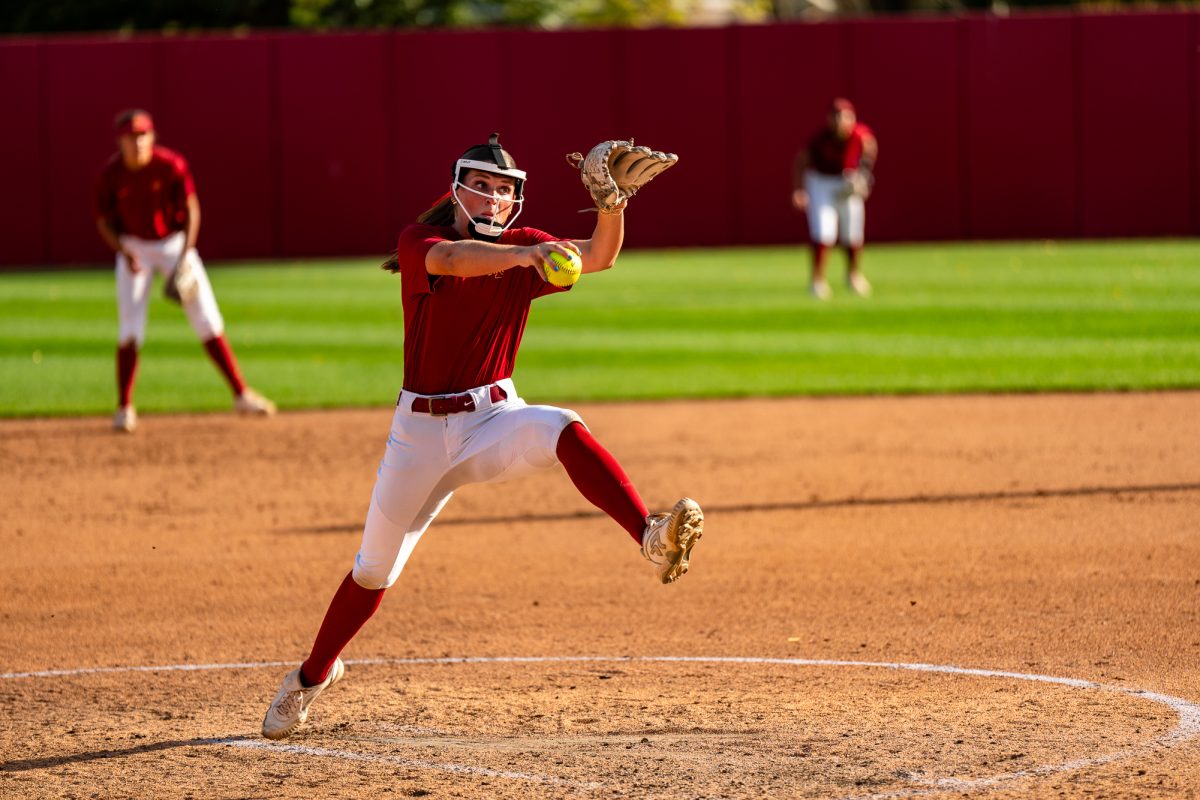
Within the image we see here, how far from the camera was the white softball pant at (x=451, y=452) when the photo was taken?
5910mm

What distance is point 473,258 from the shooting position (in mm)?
5645

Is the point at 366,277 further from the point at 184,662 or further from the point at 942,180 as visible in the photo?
the point at 184,662

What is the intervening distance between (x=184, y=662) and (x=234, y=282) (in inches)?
704

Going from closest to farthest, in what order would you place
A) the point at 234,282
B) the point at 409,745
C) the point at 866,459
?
the point at 409,745
the point at 866,459
the point at 234,282

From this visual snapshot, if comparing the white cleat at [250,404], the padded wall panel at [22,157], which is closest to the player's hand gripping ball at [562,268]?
the white cleat at [250,404]

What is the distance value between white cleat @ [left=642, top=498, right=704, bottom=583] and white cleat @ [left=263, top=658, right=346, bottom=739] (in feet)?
4.68

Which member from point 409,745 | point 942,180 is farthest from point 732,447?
point 942,180

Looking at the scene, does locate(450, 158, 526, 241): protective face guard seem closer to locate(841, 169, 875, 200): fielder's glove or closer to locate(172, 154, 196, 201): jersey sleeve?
locate(172, 154, 196, 201): jersey sleeve

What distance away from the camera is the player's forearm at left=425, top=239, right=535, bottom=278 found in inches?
219

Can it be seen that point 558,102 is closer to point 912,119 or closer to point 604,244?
point 912,119

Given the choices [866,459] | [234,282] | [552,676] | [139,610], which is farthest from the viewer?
[234,282]

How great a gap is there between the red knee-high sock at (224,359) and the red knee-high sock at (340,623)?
23.6ft

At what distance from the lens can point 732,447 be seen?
1245cm

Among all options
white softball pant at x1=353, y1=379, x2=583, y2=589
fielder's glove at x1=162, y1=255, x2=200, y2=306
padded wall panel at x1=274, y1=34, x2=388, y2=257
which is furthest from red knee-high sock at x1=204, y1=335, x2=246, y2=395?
padded wall panel at x1=274, y1=34, x2=388, y2=257
